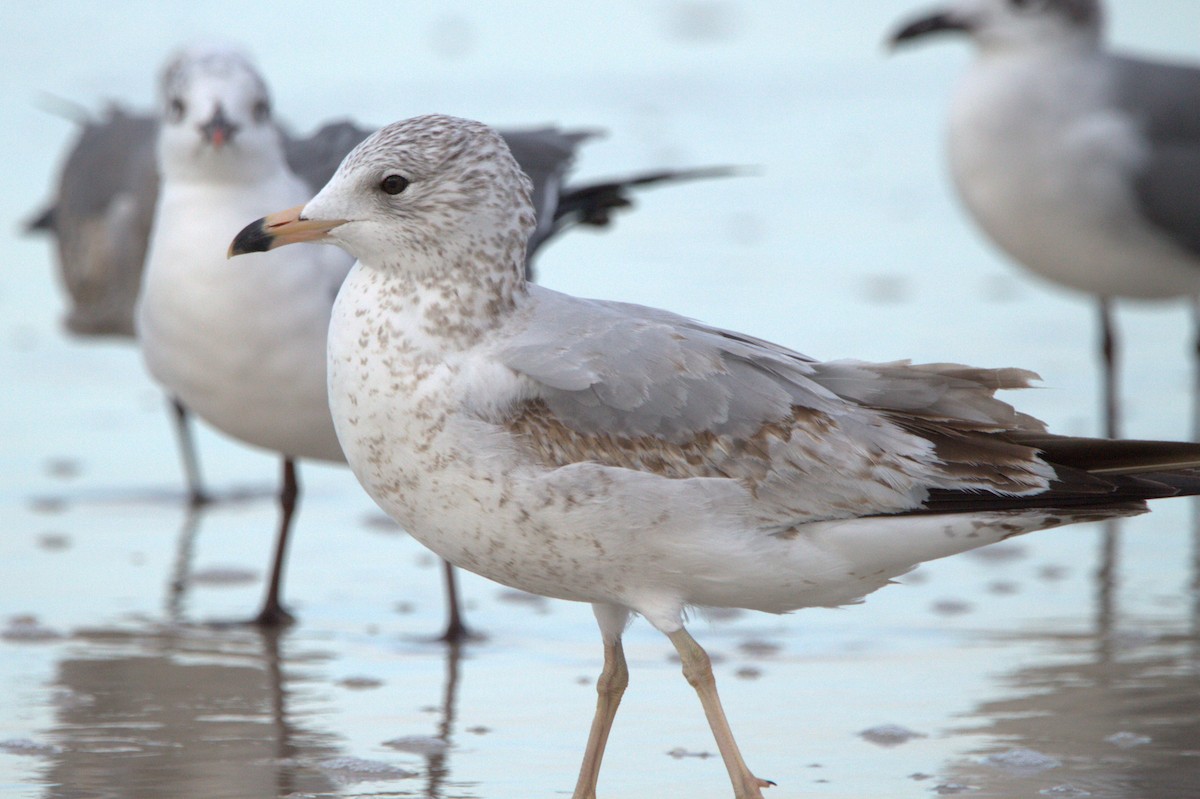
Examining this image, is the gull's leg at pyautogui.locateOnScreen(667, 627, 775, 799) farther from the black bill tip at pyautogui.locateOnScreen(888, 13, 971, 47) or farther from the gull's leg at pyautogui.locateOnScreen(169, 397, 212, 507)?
the black bill tip at pyautogui.locateOnScreen(888, 13, 971, 47)

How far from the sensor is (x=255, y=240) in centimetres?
377

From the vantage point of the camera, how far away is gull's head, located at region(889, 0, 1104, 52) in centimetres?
819

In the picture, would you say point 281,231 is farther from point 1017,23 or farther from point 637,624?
point 1017,23

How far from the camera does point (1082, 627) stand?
516 centimetres

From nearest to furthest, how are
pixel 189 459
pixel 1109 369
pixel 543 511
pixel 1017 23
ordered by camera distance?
1. pixel 543 511
2. pixel 189 459
3. pixel 1109 369
4. pixel 1017 23

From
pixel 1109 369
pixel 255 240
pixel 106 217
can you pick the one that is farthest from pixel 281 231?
pixel 1109 369

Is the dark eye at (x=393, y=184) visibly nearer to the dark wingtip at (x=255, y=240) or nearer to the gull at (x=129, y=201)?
the dark wingtip at (x=255, y=240)

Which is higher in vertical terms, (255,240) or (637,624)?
(255,240)

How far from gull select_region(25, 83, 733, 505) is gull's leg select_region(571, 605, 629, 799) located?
1.96 meters

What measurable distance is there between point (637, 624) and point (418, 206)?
6.30 ft

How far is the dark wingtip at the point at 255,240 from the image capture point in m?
3.75

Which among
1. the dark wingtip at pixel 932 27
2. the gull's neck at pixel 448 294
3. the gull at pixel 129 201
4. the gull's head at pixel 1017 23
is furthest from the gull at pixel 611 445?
the dark wingtip at pixel 932 27

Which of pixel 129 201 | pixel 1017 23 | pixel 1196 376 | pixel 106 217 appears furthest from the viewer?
pixel 1017 23

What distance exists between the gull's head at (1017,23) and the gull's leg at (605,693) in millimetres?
5029
